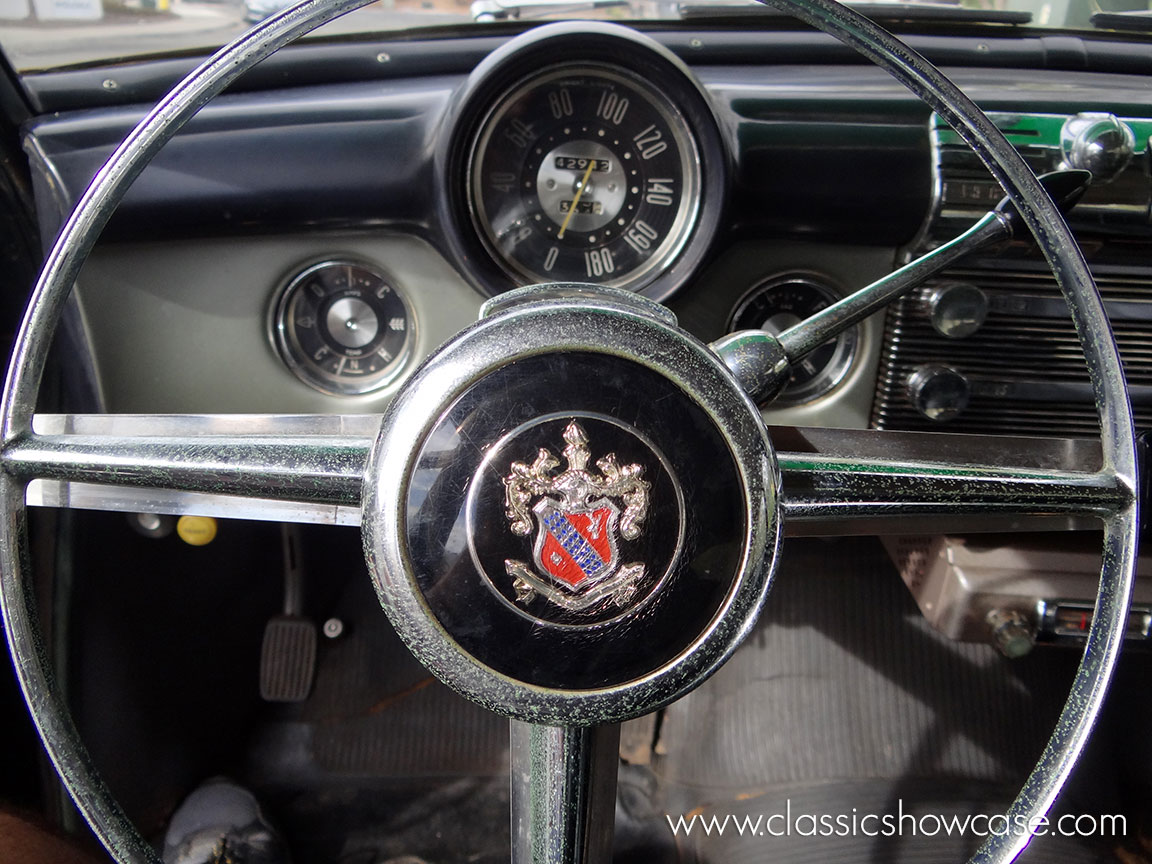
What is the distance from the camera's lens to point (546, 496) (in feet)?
2.23

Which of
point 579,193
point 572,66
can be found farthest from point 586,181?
point 572,66

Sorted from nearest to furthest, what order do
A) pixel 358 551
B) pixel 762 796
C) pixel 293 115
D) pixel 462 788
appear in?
pixel 293 115 < pixel 762 796 < pixel 462 788 < pixel 358 551

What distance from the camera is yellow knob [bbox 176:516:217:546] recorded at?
4.97ft

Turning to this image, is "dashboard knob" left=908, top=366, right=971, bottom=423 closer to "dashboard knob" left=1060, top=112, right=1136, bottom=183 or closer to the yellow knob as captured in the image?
"dashboard knob" left=1060, top=112, right=1136, bottom=183

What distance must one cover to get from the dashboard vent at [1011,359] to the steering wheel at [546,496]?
563mm

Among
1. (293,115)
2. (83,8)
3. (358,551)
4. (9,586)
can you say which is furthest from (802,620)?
(83,8)

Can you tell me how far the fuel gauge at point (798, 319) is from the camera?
53.8 inches

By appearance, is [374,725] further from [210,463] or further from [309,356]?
[210,463]

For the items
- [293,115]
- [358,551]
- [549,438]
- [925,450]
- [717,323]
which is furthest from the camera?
[358,551]

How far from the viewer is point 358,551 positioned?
6.32ft

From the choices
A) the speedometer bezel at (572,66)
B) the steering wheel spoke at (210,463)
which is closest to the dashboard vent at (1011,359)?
the speedometer bezel at (572,66)

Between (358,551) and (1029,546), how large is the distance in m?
1.32

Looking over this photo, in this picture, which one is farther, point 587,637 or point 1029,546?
point 1029,546

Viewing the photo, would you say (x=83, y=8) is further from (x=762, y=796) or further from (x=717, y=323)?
(x=762, y=796)
